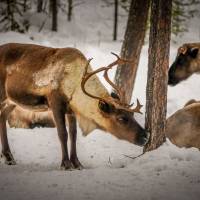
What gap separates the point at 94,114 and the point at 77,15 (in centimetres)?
2247

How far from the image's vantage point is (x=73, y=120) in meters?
6.66

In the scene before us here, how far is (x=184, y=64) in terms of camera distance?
8938 mm

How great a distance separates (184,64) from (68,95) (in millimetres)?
3565

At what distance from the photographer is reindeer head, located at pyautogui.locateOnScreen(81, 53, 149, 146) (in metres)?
6.12

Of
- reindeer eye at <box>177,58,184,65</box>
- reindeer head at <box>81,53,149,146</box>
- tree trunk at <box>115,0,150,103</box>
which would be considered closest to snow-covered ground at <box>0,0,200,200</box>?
reindeer head at <box>81,53,149,146</box>

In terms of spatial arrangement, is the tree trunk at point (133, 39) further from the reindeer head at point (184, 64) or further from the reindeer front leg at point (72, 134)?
the reindeer front leg at point (72, 134)

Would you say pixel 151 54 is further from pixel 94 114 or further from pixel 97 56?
pixel 97 56

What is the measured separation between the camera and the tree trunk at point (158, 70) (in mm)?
5953

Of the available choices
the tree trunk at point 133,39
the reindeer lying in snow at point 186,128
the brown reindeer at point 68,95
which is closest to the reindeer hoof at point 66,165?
the brown reindeer at point 68,95

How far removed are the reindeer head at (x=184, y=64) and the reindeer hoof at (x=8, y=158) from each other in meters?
4.02

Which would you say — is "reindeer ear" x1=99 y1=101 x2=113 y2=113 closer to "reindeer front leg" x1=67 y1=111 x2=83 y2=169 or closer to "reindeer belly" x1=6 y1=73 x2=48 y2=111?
"reindeer front leg" x1=67 y1=111 x2=83 y2=169

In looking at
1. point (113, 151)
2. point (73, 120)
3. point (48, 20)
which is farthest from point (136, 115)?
point (48, 20)

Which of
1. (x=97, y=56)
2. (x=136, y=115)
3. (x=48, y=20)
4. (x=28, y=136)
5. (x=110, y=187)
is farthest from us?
(x=48, y=20)

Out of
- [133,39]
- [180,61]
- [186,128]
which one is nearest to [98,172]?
[186,128]
